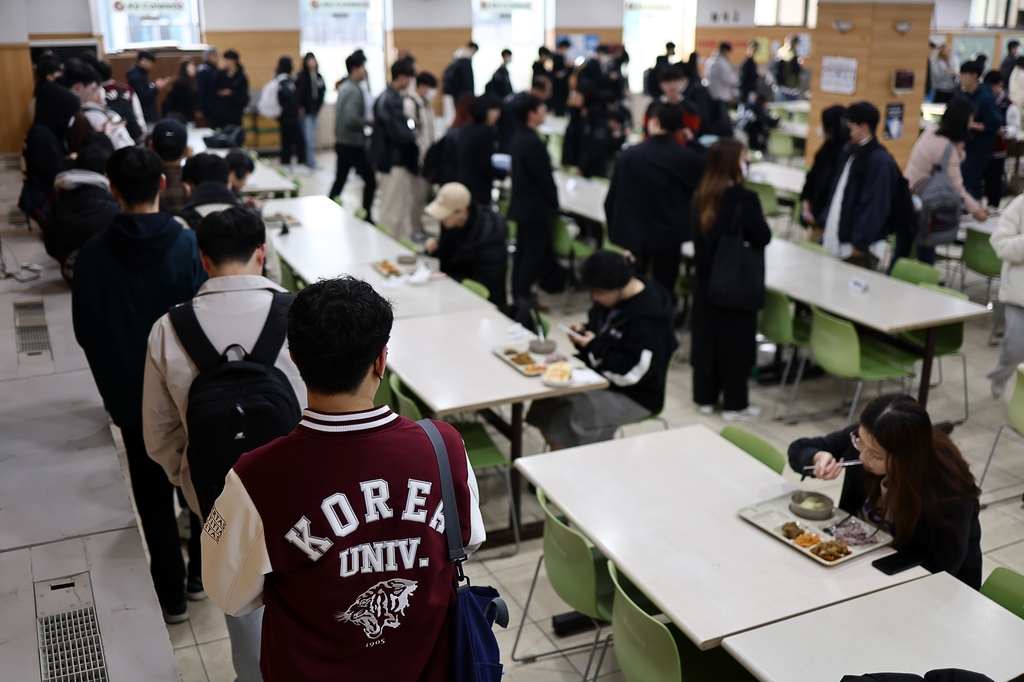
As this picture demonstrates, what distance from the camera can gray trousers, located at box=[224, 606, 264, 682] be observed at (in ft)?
8.60

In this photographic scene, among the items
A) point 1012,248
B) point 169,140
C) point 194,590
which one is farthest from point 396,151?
point 194,590

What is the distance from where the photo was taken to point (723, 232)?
5.11 metres

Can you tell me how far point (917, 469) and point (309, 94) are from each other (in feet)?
35.9

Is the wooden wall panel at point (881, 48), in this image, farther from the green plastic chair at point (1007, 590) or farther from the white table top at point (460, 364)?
the green plastic chair at point (1007, 590)

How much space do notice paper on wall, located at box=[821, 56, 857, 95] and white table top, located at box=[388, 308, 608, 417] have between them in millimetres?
5191

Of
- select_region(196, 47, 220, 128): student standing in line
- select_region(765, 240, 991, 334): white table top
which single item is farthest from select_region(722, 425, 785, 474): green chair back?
select_region(196, 47, 220, 128): student standing in line

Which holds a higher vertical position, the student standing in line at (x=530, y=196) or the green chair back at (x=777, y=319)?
the student standing in line at (x=530, y=196)

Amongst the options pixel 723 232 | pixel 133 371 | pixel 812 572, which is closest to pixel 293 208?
pixel 723 232

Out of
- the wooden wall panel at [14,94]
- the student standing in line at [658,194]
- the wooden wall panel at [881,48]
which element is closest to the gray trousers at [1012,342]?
the student standing in line at [658,194]

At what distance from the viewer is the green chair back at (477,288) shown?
17.3ft

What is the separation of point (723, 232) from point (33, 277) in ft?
13.2

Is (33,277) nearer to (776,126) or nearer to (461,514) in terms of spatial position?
(461,514)

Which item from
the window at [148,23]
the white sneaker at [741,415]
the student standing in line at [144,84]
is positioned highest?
the window at [148,23]

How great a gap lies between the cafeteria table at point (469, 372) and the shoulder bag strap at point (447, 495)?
1.92 meters
